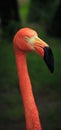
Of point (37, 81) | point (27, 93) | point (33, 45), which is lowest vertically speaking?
point (37, 81)

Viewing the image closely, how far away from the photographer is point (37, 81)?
9.45 metres

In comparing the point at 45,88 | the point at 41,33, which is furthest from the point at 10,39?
the point at 45,88

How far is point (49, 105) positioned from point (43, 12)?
6.11 metres

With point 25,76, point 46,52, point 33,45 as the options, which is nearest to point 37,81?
point 25,76

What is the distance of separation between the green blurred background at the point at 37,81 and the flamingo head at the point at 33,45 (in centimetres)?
220

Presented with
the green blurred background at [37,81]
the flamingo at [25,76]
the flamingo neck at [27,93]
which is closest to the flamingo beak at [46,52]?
the flamingo at [25,76]

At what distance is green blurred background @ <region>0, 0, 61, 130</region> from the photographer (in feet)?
25.8

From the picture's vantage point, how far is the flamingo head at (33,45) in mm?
5207

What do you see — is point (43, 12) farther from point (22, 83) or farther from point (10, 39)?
point (22, 83)

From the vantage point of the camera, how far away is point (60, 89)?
898 cm

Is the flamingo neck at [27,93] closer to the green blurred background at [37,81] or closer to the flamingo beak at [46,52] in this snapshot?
the flamingo beak at [46,52]

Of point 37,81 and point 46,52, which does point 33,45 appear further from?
point 37,81

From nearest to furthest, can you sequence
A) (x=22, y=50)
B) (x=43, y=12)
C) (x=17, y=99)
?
(x=22, y=50)
(x=17, y=99)
(x=43, y=12)

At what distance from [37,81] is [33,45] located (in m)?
4.12
